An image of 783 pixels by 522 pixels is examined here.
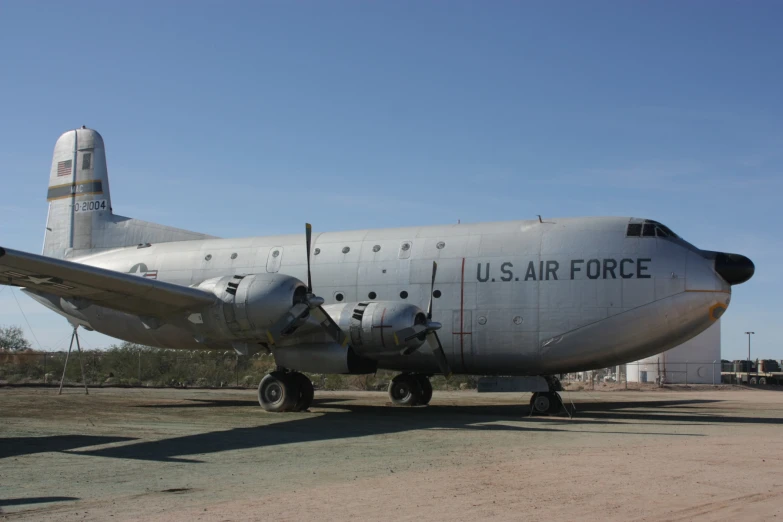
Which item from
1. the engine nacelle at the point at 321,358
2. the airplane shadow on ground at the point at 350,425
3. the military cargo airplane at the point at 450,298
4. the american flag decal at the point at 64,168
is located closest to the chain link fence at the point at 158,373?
the american flag decal at the point at 64,168

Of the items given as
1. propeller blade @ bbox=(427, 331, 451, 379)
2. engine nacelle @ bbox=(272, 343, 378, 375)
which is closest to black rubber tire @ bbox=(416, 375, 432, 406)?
propeller blade @ bbox=(427, 331, 451, 379)

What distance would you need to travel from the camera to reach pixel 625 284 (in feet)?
54.6

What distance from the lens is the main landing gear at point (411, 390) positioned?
69.7 feet

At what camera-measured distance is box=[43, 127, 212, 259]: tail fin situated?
2336cm

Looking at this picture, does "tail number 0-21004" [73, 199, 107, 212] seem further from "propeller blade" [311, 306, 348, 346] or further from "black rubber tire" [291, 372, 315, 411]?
"propeller blade" [311, 306, 348, 346]

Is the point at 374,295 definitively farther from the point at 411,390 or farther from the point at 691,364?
the point at 691,364

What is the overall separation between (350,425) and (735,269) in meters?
8.82

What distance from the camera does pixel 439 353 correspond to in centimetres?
1750

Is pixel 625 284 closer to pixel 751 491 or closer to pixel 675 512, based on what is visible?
pixel 751 491

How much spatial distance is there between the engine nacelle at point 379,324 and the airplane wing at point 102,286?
3.07m

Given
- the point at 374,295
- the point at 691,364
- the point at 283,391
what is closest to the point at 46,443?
the point at 283,391

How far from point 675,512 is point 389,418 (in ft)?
34.9

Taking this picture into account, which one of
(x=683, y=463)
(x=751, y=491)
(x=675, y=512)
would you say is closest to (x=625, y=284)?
(x=683, y=463)

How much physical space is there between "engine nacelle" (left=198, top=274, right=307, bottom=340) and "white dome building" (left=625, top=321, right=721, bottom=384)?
3458 centimetres
